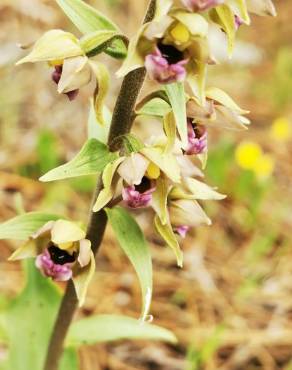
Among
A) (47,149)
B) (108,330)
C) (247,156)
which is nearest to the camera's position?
(108,330)

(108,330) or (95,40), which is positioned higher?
(95,40)

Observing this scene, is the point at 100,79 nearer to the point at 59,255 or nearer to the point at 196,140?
the point at 196,140

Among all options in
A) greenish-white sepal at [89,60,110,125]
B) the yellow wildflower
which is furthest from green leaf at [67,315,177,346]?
the yellow wildflower

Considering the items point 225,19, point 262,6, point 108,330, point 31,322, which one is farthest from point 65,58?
point 31,322

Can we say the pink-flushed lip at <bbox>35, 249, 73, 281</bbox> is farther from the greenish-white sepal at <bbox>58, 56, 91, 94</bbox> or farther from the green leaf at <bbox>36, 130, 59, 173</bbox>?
the green leaf at <bbox>36, 130, 59, 173</bbox>

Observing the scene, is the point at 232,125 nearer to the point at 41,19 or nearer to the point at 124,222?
the point at 124,222

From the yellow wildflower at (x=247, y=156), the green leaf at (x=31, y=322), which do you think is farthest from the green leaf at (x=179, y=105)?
the yellow wildflower at (x=247, y=156)
